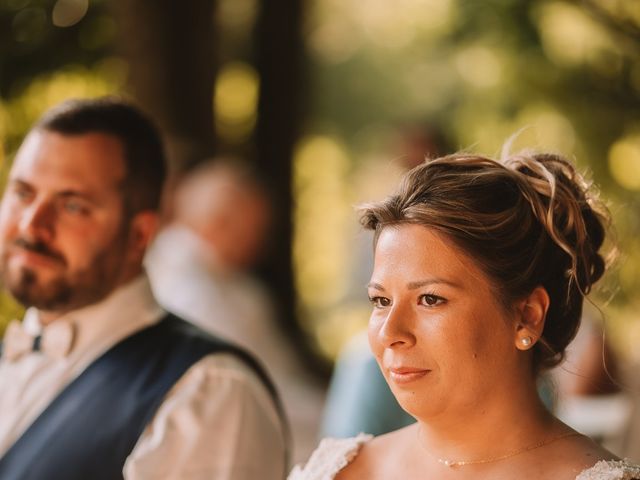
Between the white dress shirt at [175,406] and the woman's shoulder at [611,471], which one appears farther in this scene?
the white dress shirt at [175,406]

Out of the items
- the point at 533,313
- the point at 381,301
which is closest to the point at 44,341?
the point at 381,301

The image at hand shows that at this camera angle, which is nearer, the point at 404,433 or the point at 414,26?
the point at 404,433

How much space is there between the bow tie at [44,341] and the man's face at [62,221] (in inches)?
2.5

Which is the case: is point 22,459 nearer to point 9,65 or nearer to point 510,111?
point 9,65

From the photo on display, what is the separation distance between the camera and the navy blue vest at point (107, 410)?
2.11m

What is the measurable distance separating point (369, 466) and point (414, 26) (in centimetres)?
842

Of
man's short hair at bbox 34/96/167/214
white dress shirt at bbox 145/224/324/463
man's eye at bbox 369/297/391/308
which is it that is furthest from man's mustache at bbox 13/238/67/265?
white dress shirt at bbox 145/224/324/463

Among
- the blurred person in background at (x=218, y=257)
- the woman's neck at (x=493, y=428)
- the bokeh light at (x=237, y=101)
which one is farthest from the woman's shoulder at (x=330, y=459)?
the bokeh light at (x=237, y=101)

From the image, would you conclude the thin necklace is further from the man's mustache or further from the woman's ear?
the man's mustache

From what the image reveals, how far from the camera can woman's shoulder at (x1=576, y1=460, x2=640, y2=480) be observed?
1.53 metres

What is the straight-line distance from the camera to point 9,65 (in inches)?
179

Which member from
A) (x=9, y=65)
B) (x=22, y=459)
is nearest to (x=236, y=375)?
(x=22, y=459)

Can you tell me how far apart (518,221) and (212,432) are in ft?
3.16

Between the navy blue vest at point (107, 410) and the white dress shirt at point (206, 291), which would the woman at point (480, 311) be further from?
the white dress shirt at point (206, 291)
